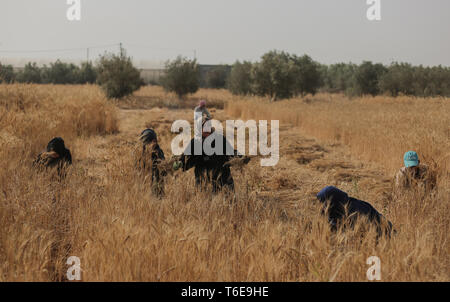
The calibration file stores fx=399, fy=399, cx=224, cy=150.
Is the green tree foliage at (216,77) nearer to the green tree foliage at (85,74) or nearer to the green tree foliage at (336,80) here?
the green tree foliage at (336,80)

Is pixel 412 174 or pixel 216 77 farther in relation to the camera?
pixel 216 77

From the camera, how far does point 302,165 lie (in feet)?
28.5

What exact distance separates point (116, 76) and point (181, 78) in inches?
232

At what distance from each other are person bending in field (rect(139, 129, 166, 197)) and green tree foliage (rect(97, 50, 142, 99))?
2275 cm

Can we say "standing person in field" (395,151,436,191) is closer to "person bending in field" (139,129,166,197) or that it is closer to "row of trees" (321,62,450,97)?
"person bending in field" (139,129,166,197)

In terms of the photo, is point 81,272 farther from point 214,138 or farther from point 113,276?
point 214,138

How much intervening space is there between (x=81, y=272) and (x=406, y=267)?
7.02 feet

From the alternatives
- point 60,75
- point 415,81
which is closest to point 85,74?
point 60,75

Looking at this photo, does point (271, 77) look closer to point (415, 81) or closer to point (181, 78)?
point (181, 78)

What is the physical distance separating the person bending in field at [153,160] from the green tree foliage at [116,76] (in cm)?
2275

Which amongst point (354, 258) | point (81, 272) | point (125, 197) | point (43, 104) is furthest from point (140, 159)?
point (43, 104)

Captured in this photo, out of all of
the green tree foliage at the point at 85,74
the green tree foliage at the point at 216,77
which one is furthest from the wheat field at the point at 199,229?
the green tree foliage at the point at 216,77

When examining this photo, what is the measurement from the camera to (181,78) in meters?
31.3

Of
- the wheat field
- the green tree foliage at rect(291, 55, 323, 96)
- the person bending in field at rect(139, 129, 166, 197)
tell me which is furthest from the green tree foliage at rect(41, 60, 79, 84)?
the person bending in field at rect(139, 129, 166, 197)
